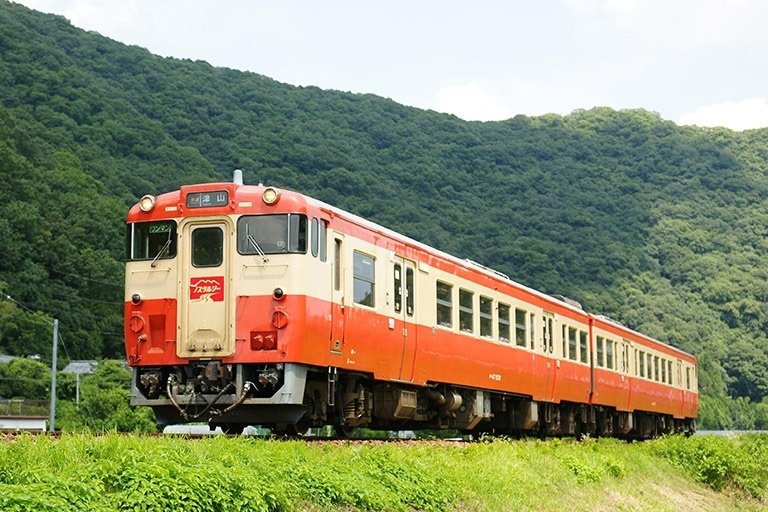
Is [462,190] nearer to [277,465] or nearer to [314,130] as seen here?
[314,130]

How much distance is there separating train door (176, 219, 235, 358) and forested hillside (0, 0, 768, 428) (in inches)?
2045

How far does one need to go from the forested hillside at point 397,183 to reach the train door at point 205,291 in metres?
51.9

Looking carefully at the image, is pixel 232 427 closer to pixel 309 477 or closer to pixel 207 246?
pixel 207 246

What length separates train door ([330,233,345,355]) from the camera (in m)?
14.4

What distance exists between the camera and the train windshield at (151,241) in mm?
14508

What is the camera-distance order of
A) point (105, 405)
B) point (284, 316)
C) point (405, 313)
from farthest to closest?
point (105, 405)
point (405, 313)
point (284, 316)

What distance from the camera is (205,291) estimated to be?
46.3 feet

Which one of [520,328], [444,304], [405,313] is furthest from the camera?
[520,328]

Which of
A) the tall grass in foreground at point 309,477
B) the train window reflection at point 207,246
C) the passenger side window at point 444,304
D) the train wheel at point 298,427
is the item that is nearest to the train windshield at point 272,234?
the train window reflection at point 207,246

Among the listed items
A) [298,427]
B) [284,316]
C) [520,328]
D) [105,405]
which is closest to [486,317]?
[520,328]

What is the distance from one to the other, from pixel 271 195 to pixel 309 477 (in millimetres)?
5375

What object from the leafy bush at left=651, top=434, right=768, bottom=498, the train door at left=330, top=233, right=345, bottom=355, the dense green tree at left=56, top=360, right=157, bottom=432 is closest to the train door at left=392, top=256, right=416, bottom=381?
the train door at left=330, top=233, right=345, bottom=355

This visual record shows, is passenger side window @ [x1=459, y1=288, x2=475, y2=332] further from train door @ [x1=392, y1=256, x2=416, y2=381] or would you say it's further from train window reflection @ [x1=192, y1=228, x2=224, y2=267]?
train window reflection @ [x1=192, y1=228, x2=224, y2=267]

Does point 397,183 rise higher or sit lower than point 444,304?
higher
